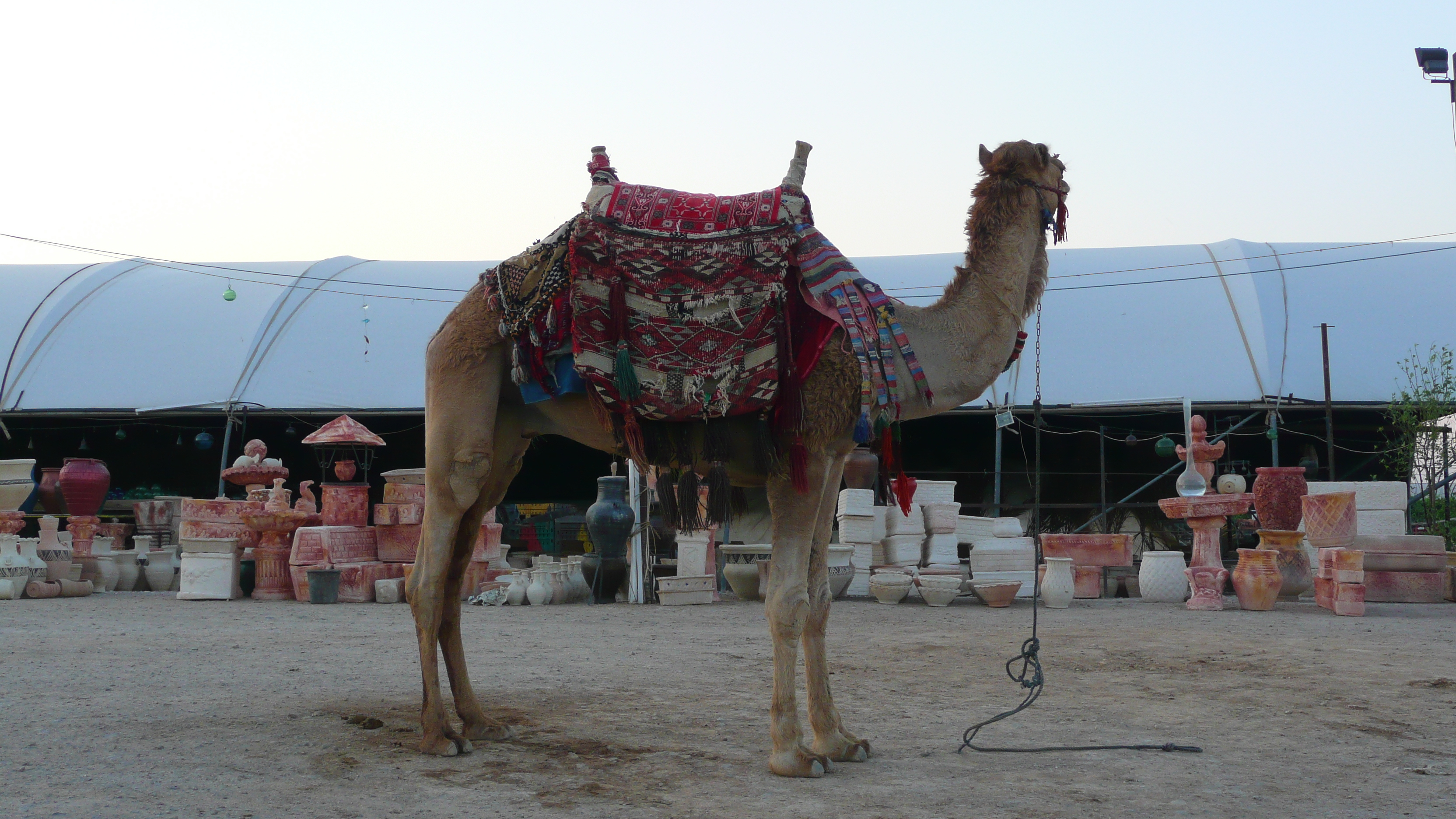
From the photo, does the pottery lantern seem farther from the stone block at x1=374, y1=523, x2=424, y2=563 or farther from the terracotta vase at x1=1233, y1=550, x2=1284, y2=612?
the terracotta vase at x1=1233, y1=550, x2=1284, y2=612

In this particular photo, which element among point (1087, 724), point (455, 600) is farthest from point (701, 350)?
point (1087, 724)

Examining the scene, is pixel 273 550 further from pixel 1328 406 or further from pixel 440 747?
pixel 1328 406

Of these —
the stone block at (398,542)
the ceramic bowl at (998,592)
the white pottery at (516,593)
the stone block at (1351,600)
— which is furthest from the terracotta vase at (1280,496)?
the stone block at (398,542)

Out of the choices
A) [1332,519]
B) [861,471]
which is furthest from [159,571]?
[1332,519]

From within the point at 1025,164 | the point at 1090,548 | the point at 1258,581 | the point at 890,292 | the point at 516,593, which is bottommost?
the point at 516,593

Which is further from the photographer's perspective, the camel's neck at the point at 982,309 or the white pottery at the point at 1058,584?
the white pottery at the point at 1058,584

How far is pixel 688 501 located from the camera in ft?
14.5

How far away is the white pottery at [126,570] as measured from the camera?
614 inches

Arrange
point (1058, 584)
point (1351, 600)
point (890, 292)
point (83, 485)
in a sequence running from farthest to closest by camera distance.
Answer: point (890, 292) < point (83, 485) < point (1058, 584) < point (1351, 600)

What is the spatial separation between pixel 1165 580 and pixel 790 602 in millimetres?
10800

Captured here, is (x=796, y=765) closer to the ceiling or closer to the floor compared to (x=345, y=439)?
closer to the floor

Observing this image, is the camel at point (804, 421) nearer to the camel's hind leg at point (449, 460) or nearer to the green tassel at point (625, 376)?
the camel's hind leg at point (449, 460)

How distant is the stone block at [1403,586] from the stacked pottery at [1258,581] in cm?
170

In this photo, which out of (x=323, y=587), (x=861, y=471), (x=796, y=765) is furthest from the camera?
(x=861, y=471)
